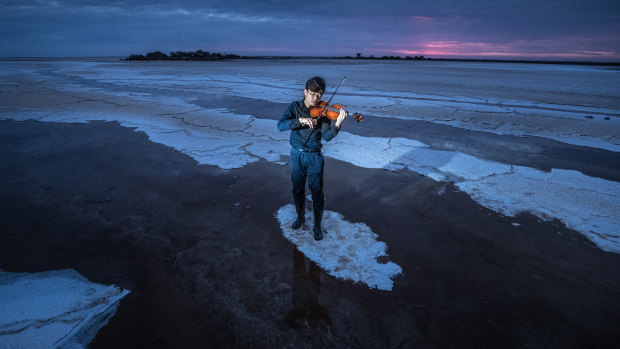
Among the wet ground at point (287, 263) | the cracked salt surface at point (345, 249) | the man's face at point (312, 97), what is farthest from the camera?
the man's face at point (312, 97)

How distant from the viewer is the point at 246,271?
7.21ft

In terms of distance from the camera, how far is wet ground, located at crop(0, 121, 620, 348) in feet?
5.71

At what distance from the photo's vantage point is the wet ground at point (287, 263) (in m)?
1.74

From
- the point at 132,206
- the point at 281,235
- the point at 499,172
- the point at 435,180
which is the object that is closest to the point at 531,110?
the point at 499,172

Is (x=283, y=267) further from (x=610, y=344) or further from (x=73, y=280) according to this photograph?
(x=610, y=344)

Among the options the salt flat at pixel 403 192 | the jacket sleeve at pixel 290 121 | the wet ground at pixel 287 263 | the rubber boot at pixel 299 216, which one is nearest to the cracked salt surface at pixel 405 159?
the salt flat at pixel 403 192

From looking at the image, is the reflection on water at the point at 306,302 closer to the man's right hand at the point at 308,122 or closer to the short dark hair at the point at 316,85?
the man's right hand at the point at 308,122

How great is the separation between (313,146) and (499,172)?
10.3ft

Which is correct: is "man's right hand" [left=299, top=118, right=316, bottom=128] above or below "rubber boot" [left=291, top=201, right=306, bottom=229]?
above

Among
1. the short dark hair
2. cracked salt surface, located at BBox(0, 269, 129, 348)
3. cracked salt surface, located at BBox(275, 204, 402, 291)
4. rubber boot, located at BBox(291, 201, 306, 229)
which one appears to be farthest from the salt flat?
the short dark hair

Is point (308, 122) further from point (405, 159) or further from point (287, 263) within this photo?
point (405, 159)

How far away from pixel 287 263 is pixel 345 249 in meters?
0.54

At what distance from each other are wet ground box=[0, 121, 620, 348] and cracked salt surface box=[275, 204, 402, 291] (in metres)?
0.09

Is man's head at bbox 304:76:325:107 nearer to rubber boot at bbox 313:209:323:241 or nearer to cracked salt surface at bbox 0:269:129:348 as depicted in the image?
rubber boot at bbox 313:209:323:241
